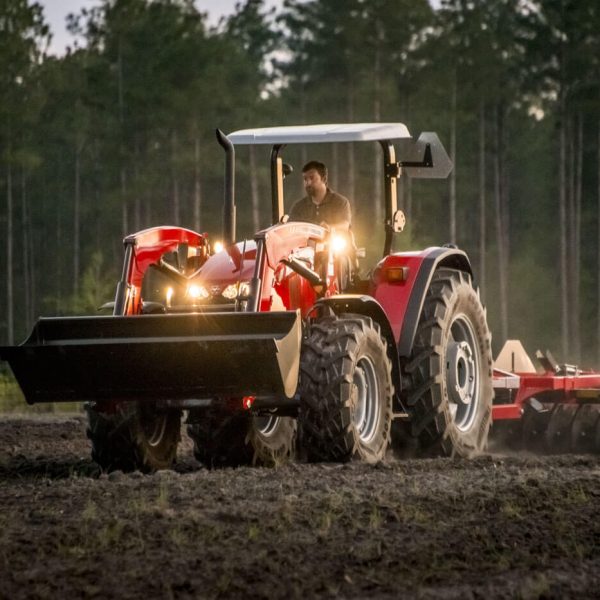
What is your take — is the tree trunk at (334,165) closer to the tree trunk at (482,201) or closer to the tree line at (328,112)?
the tree line at (328,112)

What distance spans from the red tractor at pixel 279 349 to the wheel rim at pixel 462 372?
1 cm

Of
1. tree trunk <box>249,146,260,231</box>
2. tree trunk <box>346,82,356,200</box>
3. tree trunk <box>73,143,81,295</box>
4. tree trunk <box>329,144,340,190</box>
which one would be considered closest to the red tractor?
tree trunk <box>249,146,260,231</box>

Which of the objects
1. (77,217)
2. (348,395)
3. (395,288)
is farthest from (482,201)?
(348,395)

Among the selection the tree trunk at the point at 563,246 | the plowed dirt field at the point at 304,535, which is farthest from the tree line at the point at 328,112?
the plowed dirt field at the point at 304,535

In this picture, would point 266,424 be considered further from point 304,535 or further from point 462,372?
point 304,535

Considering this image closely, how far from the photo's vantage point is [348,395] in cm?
929

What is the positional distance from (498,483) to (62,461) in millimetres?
4285

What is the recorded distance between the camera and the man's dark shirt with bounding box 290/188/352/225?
10.9 m

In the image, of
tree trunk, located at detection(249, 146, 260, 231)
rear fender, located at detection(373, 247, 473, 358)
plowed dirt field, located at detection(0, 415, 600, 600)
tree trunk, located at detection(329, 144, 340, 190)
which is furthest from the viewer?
tree trunk, located at detection(329, 144, 340, 190)

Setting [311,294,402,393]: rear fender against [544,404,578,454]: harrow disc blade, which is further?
[544,404,578,454]: harrow disc blade

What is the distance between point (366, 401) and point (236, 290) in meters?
1.19

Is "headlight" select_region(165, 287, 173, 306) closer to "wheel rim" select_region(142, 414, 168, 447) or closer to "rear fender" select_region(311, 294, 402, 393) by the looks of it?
"wheel rim" select_region(142, 414, 168, 447)

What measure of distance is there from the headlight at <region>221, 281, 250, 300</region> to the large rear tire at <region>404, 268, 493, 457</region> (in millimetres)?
1483

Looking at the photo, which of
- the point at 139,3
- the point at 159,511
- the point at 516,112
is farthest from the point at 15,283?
the point at 159,511
